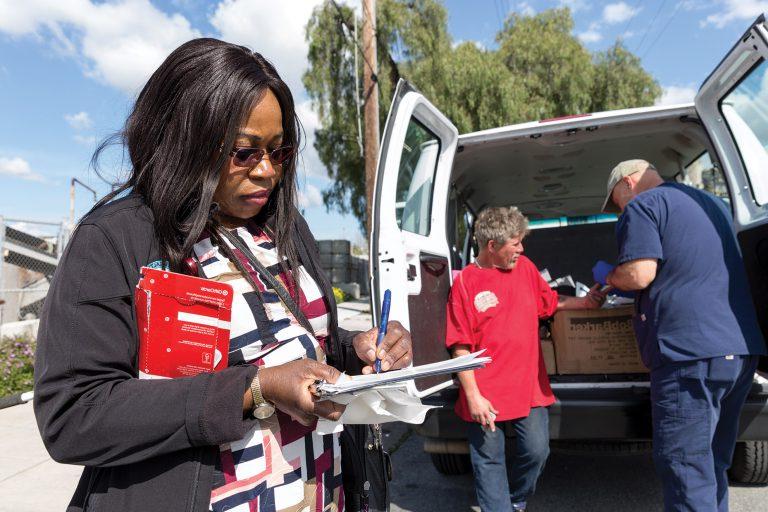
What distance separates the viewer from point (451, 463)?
3.69m

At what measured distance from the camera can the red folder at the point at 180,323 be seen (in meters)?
1.04

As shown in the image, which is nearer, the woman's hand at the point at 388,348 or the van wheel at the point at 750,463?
the woman's hand at the point at 388,348

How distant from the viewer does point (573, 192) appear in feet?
18.6

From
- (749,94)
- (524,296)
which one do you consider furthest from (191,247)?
(749,94)

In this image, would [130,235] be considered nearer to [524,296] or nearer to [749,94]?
[524,296]

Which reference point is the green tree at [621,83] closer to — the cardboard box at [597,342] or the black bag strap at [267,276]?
the cardboard box at [597,342]

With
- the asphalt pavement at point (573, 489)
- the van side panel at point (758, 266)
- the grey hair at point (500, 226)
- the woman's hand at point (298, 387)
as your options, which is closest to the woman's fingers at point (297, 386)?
the woman's hand at point (298, 387)

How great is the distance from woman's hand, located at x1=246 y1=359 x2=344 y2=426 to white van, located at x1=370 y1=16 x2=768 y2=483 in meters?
1.55

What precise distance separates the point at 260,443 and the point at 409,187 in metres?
2.28

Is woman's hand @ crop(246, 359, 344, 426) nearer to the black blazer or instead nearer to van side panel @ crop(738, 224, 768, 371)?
the black blazer

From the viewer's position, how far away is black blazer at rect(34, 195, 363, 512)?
0.97 meters

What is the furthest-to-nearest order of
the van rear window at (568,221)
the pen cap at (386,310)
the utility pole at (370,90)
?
the utility pole at (370,90) < the van rear window at (568,221) < the pen cap at (386,310)

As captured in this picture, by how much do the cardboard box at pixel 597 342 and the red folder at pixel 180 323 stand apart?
2.67 m

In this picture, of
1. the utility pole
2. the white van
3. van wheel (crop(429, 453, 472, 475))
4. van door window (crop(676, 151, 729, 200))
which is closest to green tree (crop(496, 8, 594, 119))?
the utility pole
